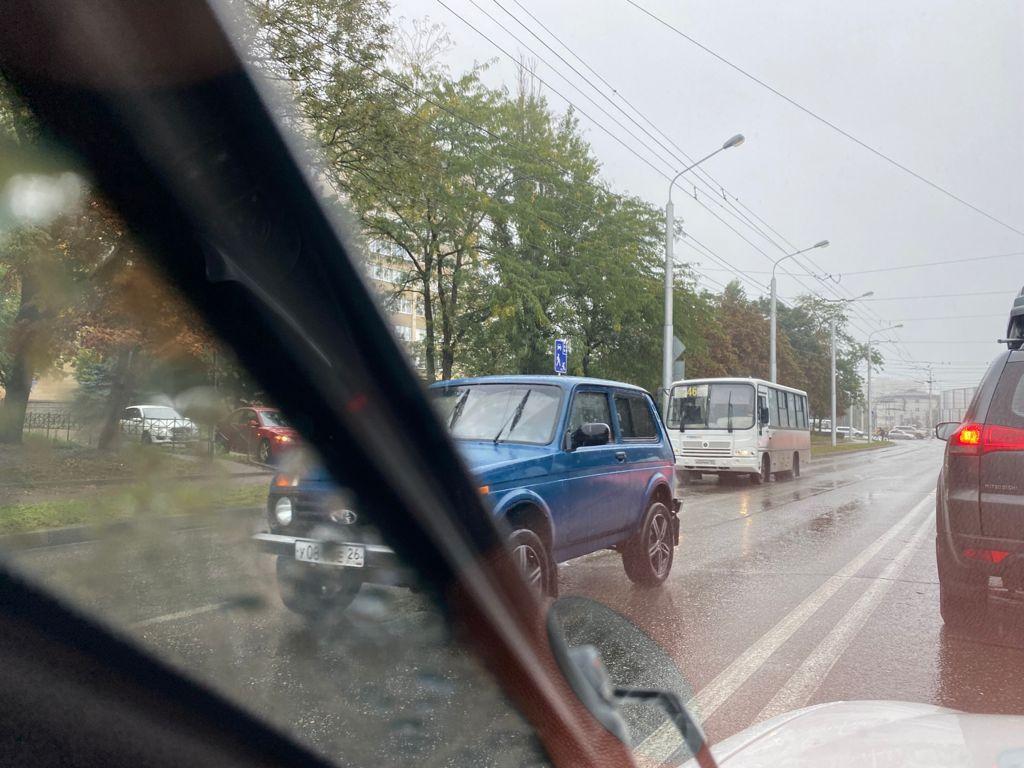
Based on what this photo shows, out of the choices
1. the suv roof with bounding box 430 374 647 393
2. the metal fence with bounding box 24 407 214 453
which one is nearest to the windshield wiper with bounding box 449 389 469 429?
the suv roof with bounding box 430 374 647 393

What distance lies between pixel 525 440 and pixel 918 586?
395 cm

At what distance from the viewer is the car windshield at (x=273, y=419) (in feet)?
12.6

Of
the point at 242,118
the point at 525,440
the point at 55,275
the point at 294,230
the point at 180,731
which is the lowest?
the point at 180,731

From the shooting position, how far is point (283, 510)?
463 centimetres

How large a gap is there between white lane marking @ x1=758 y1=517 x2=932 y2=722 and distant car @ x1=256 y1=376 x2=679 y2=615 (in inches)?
61.2

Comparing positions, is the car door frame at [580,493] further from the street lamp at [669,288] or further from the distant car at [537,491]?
the street lamp at [669,288]

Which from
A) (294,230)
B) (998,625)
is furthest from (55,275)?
(998,625)

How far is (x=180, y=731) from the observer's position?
336 cm

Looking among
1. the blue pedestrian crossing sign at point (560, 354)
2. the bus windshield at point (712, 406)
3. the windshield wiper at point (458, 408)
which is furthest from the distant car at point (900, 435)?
the windshield wiper at point (458, 408)

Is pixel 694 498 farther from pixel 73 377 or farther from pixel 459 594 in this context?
pixel 73 377

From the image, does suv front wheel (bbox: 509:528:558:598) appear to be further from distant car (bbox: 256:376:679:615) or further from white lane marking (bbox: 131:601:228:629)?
white lane marking (bbox: 131:601:228:629)

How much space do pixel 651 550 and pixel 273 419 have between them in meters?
3.73

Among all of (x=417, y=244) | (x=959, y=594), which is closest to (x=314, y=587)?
(x=959, y=594)

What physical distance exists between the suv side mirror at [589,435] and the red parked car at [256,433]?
2.02 metres
